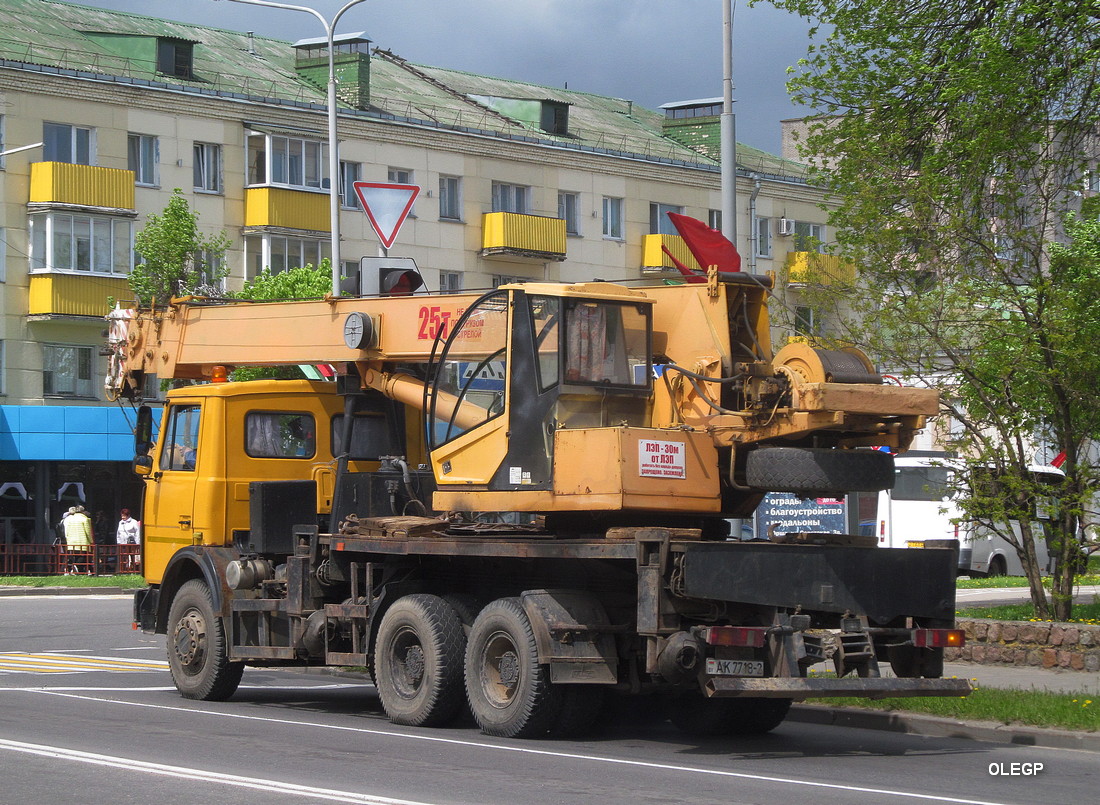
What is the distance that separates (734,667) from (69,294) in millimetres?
35540

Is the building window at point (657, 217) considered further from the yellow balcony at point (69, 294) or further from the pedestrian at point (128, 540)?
the pedestrian at point (128, 540)

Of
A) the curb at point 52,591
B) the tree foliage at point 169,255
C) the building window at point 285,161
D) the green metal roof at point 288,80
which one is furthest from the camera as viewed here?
the building window at point 285,161

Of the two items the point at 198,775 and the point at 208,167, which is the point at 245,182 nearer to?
the point at 208,167

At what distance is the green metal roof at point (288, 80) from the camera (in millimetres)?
46094

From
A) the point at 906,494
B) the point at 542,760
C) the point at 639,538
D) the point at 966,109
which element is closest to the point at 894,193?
the point at 966,109

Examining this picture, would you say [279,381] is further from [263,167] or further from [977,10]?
[263,167]

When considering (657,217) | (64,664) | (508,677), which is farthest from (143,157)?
(508,677)

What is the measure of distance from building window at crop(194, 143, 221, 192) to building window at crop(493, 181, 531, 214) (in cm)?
955

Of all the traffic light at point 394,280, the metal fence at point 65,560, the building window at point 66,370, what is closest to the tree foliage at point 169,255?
the building window at point 66,370

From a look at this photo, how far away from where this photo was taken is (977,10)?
830 inches

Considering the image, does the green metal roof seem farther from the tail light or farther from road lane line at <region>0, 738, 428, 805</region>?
the tail light

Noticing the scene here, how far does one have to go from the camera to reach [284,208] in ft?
156

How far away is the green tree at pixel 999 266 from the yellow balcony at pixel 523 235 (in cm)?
3199

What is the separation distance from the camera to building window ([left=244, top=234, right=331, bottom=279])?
155ft
